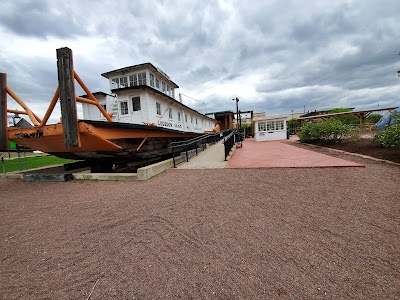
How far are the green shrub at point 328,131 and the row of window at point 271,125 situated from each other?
433cm

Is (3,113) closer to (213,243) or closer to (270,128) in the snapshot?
(213,243)

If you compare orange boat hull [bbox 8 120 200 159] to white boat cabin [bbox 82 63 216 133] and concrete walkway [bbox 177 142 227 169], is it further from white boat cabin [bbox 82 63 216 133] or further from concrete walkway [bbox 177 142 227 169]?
concrete walkway [bbox 177 142 227 169]

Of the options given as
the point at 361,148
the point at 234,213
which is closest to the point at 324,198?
the point at 234,213

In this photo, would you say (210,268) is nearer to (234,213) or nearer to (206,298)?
(206,298)

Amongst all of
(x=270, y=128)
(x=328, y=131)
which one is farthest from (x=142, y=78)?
(x=270, y=128)

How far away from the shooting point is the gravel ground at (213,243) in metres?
1.78

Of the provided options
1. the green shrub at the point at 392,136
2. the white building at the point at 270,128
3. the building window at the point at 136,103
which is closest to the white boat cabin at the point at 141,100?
the building window at the point at 136,103

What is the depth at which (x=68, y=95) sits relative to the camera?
4480 millimetres

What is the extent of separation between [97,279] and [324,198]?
3.94 m

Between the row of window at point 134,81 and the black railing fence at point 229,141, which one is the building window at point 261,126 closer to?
the black railing fence at point 229,141

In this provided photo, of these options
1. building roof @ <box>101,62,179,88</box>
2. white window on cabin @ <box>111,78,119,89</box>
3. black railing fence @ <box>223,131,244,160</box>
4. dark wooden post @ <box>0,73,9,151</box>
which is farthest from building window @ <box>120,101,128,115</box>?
black railing fence @ <box>223,131,244,160</box>

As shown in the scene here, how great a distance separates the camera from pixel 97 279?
195 cm

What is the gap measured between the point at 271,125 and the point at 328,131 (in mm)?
7207

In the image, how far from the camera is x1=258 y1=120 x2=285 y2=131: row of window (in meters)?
18.4
